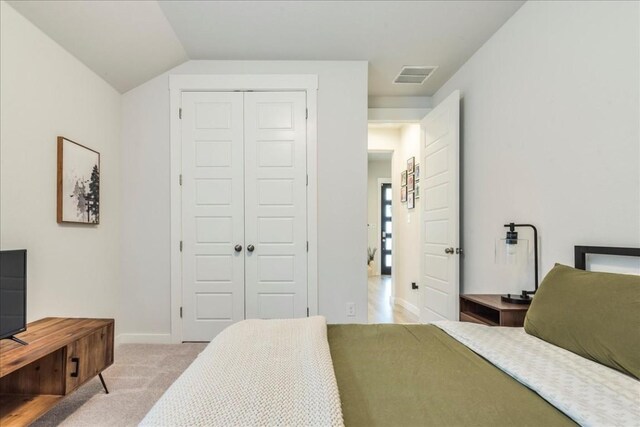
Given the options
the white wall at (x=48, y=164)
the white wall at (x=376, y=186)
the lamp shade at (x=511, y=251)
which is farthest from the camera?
the white wall at (x=376, y=186)

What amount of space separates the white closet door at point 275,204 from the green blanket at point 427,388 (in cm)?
178

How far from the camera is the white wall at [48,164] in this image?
2016 millimetres

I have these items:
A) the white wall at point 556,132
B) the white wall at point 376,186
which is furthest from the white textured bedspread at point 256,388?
the white wall at point 376,186

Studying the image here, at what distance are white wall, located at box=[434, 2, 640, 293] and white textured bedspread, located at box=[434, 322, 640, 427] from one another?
73 centimetres

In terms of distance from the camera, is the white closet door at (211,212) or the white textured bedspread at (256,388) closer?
the white textured bedspread at (256,388)

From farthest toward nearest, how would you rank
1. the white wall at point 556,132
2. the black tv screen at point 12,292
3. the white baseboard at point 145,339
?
the white baseboard at point 145,339 → the black tv screen at point 12,292 → the white wall at point 556,132

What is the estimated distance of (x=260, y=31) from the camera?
276 cm

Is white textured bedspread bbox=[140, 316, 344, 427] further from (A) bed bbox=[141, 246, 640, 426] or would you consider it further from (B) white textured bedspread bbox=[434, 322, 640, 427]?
(B) white textured bedspread bbox=[434, 322, 640, 427]

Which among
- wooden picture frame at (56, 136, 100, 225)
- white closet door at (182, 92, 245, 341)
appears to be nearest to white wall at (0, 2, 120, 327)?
wooden picture frame at (56, 136, 100, 225)

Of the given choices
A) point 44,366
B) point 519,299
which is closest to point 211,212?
point 44,366

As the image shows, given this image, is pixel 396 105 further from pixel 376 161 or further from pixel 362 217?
pixel 376 161

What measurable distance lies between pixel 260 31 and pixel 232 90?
674mm

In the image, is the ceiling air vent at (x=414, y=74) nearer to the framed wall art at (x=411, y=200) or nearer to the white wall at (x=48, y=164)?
the framed wall art at (x=411, y=200)

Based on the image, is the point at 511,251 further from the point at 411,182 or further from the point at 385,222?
the point at 385,222
